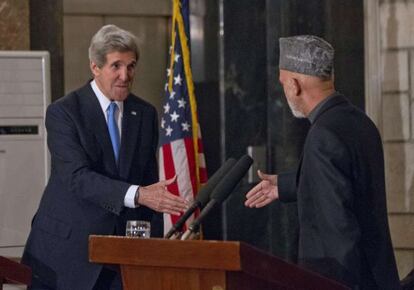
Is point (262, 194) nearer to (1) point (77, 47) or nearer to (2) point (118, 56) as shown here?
(2) point (118, 56)

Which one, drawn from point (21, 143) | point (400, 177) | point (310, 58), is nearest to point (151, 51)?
point (400, 177)

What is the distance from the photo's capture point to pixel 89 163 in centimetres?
548

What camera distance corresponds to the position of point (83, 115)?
18.2 ft

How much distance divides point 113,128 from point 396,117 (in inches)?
111

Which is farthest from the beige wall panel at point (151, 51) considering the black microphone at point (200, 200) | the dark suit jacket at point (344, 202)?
the black microphone at point (200, 200)

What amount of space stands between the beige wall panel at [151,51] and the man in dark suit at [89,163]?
18.6ft

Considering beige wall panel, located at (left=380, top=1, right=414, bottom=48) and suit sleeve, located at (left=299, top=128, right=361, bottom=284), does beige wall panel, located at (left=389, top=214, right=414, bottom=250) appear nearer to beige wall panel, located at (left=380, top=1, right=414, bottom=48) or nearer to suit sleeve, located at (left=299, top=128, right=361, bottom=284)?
beige wall panel, located at (left=380, top=1, right=414, bottom=48)

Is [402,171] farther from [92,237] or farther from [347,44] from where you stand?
[92,237]

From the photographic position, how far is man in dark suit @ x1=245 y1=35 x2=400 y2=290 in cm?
411

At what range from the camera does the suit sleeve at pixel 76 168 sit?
5.32m

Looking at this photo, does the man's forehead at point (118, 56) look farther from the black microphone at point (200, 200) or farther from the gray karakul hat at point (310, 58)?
the black microphone at point (200, 200)

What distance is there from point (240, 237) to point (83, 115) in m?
3.24

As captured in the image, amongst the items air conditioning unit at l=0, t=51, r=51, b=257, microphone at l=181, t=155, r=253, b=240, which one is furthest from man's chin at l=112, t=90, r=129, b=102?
air conditioning unit at l=0, t=51, r=51, b=257

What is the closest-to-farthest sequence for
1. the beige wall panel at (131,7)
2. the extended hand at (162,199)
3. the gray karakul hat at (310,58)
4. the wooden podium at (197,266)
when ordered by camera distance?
the wooden podium at (197,266) < the gray karakul hat at (310,58) < the extended hand at (162,199) < the beige wall panel at (131,7)
